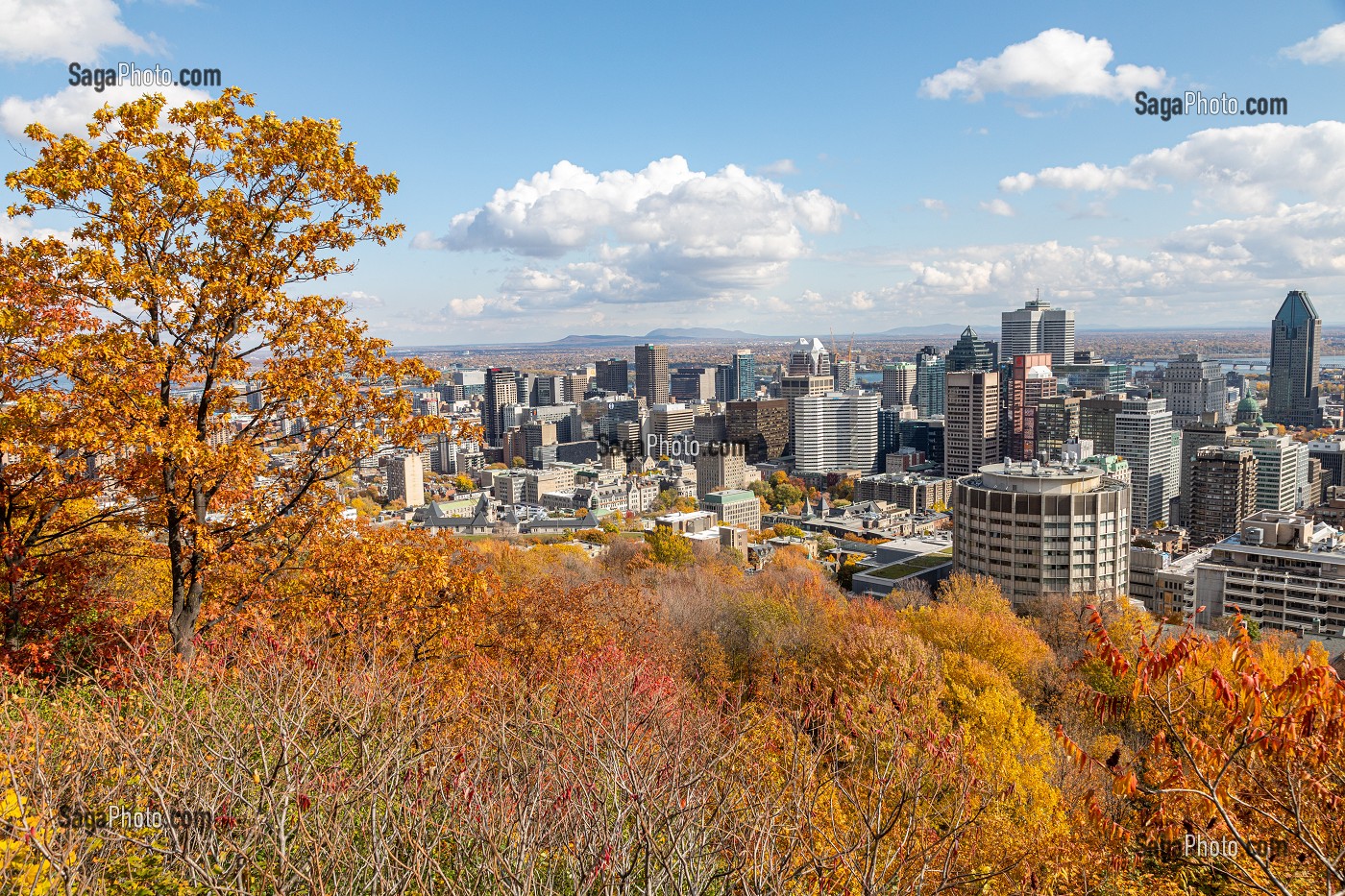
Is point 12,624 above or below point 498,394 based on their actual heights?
above

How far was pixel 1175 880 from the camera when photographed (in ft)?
26.4

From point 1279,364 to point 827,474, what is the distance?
4084 inches

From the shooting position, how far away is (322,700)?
24.5 feet

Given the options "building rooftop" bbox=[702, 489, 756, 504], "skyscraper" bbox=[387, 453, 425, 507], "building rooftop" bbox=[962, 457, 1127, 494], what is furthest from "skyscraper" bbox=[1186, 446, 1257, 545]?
"skyscraper" bbox=[387, 453, 425, 507]

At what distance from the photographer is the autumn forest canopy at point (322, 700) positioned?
19.3 feet

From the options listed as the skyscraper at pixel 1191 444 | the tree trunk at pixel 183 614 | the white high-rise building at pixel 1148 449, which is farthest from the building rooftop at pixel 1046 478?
the white high-rise building at pixel 1148 449

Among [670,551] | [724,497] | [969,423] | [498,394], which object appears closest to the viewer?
[670,551]

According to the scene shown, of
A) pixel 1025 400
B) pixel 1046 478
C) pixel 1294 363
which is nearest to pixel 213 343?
pixel 1046 478

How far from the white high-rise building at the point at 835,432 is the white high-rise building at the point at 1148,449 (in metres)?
36.8

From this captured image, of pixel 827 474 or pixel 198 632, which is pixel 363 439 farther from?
pixel 827 474

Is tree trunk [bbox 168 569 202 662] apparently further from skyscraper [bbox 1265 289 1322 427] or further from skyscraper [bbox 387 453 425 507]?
skyscraper [bbox 1265 289 1322 427]

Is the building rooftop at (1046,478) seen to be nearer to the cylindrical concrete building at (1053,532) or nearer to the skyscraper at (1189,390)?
the cylindrical concrete building at (1053,532)

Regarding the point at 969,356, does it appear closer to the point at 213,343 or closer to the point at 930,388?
the point at 930,388

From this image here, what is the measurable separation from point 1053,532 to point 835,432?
323 feet
